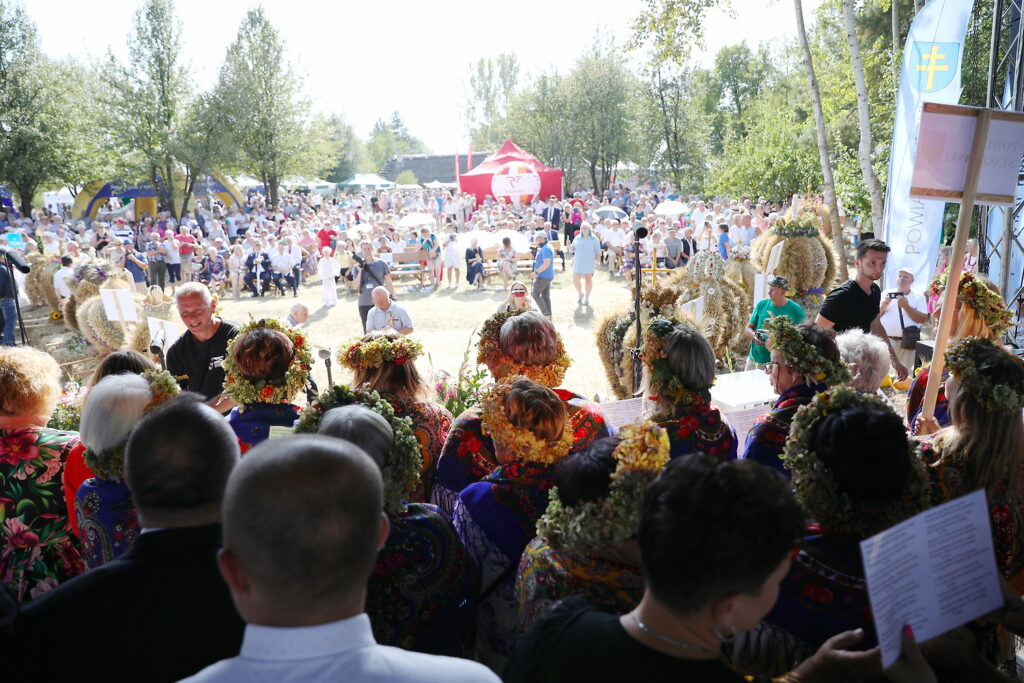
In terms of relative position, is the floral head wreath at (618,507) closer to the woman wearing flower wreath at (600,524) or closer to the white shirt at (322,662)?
the woman wearing flower wreath at (600,524)

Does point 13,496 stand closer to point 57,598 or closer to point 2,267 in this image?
point 57,598

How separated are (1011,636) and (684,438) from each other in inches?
58.3

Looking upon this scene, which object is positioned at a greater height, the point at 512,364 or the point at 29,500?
the point at 512,364

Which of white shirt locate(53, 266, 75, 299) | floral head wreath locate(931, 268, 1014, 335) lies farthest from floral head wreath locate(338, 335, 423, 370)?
white shirt locate(53, 266, 75, 299)

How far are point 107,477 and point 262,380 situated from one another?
132cm

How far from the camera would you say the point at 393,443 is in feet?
8.50

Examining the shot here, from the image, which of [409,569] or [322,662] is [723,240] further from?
[322,662]

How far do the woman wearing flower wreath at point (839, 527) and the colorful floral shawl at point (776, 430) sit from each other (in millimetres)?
1004

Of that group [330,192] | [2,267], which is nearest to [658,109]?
[330,192]

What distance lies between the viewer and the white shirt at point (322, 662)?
51.0 inches

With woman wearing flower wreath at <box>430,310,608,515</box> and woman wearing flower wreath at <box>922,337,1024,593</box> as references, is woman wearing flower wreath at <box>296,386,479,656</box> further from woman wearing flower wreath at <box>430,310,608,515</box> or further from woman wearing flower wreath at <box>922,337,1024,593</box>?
woman wearing flower wreath at <box>922,337,1024,593</box>

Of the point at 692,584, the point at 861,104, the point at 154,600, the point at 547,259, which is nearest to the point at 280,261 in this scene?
the point at 547,259

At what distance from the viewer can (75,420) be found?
4.26 metres

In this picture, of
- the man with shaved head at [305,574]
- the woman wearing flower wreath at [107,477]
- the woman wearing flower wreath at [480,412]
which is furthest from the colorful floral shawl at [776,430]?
the woman wearing flower wreath at [107,477]
